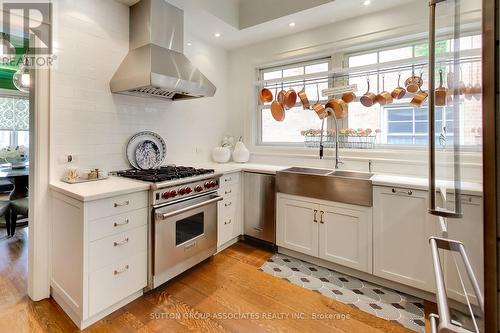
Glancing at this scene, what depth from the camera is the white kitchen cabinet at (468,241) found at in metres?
0.57

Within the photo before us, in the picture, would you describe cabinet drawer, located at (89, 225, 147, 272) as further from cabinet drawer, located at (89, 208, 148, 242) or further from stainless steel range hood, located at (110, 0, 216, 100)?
stainless steel range hood, located at (110, 0, 216, 100)

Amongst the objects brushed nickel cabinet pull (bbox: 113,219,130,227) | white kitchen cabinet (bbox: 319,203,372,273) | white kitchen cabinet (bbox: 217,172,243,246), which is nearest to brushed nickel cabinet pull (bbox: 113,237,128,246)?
brushed nickel cabinet pull (bbox: 113,219,130,227)

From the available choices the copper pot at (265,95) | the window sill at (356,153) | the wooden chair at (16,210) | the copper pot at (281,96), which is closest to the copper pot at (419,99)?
the window sill at (356,153)

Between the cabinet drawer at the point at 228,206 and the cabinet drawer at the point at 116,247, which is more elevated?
the cabinet drawer at the point at 228,206

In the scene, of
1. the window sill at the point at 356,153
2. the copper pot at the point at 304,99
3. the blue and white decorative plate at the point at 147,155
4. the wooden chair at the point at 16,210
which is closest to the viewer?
the window sill at the point at 356,153

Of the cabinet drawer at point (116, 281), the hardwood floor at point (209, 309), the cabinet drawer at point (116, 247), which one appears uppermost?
the cabinet drawer at point (116, 247)

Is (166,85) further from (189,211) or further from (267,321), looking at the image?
(267,321)

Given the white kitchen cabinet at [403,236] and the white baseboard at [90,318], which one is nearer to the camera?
the white baseboard at [90,318]

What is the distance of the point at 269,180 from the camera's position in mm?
2857

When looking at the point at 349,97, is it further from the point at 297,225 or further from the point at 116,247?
the point at 116,247

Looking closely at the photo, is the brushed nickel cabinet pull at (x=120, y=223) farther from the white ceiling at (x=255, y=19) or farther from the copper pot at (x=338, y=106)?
the copper pot at (x=338, y=106)

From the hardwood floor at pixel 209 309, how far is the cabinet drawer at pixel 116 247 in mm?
423

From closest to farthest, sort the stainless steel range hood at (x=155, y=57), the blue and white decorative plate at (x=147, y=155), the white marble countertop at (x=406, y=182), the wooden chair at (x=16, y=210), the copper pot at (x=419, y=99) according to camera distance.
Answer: the white marble countertop at (x=406, y=182) < the stainless steel range hood at (x=155, y=57) < the copper pot at (x=419, y=99) < the blue and white decorative plate at (x=147, y=155) < the wooden chair at (x=16, y=210)

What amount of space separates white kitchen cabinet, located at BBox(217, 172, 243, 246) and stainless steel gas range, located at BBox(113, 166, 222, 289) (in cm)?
17
